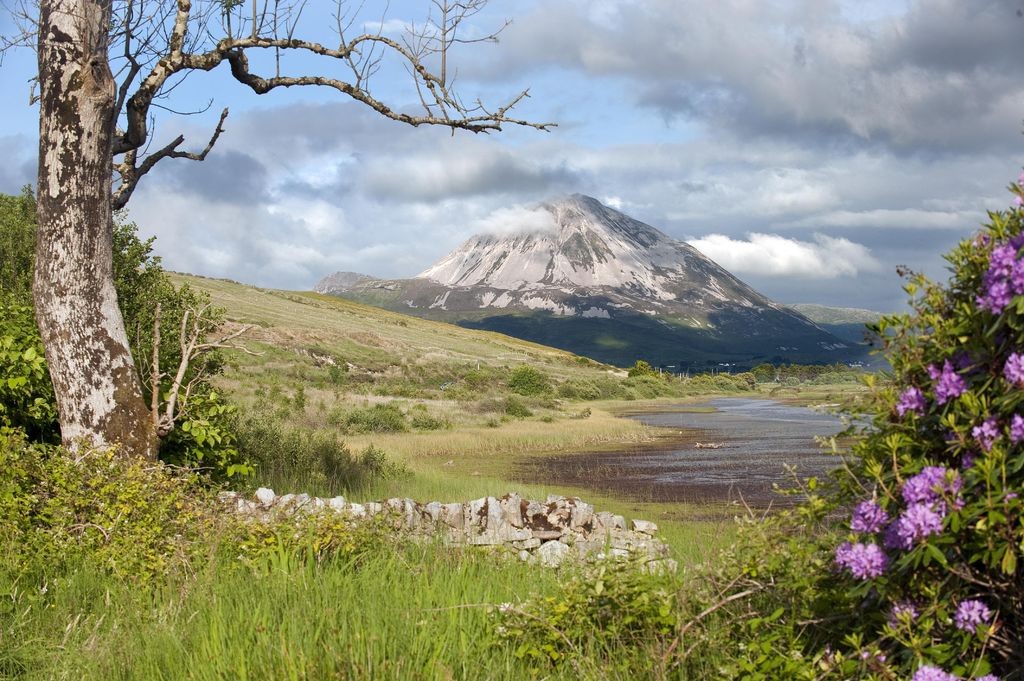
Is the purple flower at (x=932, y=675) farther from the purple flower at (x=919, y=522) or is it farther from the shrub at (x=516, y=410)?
the shrub at (x=516, y=410)

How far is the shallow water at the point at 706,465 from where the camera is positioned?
20.8 metres

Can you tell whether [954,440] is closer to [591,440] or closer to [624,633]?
[624,633]

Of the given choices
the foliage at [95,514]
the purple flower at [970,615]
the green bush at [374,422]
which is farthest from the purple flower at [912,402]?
the green bush at [374,422]

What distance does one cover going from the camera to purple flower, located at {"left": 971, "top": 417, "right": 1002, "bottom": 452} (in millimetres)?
2971

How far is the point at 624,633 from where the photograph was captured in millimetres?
4824

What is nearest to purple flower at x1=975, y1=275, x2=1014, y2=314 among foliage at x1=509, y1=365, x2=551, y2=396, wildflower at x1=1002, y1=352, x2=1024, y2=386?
wildflower at x1=1002, y1=352, x2=1024, y2=386

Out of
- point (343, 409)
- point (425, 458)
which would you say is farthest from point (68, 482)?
point (343, 409)

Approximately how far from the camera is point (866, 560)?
3201mm

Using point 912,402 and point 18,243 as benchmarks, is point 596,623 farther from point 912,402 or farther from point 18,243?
point 18,243

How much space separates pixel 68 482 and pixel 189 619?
3.50 meters

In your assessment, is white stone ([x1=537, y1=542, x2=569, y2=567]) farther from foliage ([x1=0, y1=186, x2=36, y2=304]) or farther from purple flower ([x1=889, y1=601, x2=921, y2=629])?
foliage ([x1=0, y1=186, x2=36, y2=304])

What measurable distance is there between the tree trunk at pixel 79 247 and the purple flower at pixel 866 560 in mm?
7545

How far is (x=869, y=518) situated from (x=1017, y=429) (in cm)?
63

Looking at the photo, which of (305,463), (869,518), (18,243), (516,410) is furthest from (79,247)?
(516,410)
